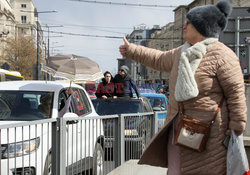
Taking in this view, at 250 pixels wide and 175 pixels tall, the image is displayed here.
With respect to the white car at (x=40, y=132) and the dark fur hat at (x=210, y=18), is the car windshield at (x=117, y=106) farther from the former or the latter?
the dark fur hat at (x=210, y=18)

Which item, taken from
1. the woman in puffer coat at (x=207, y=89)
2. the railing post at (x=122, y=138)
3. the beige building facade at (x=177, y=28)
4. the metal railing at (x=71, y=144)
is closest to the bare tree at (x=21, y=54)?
the beige building facade at (x=177, y=28)

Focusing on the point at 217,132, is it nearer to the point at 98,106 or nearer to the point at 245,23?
the point at 245,23

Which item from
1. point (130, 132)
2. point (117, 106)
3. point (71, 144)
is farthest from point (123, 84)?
point (71, 144)

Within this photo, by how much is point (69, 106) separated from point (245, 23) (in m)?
3.80

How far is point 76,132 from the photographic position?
12.1ft

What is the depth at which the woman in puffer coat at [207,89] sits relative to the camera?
2873mm

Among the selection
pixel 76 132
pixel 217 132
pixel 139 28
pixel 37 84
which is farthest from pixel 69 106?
pixel 139 28

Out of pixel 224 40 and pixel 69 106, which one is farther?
pixel 224 40

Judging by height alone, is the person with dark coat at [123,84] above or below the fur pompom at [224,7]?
below

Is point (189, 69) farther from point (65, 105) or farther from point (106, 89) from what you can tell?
point (106, 89)

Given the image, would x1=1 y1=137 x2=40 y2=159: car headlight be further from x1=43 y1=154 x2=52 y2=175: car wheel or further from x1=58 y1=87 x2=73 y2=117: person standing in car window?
x1=58 y1=87 x2=73 y2=117: person standing in car window

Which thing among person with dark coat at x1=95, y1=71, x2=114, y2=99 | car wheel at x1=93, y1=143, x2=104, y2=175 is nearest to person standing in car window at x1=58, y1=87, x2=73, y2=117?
car wheel at x1=93, y1=143, x2=104, y2=175

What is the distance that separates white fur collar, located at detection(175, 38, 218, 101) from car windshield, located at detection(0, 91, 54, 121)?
2895 mm

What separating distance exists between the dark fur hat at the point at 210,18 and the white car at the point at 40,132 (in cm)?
149
